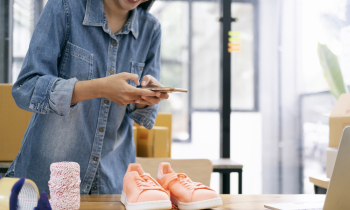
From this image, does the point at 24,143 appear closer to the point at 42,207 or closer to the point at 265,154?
the point at 42,207

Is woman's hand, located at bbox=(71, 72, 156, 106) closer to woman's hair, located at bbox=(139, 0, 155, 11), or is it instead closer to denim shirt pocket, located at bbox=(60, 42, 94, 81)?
denim shirt pocket, located at bbox=(60, 42, 94, 81)

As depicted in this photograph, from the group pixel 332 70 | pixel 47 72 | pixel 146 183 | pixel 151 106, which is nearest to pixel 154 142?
pixel 151 106

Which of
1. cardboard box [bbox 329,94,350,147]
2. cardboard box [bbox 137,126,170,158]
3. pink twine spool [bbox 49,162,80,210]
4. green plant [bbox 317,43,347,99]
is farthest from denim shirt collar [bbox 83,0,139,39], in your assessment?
green plant [bbox 317,43,347,99]

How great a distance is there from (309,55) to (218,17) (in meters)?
0.85

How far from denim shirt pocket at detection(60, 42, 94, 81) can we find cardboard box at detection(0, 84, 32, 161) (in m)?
0.91

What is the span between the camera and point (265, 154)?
2697 millimetres

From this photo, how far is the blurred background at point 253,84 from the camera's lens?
2.60 metres

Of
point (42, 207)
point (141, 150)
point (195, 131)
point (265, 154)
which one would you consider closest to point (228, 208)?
point (42, 207)

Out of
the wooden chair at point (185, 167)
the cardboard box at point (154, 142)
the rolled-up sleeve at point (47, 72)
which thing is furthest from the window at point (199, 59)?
the rolled-up sleeve at point (47, 72)

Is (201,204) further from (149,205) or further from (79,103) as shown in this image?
(79,103)

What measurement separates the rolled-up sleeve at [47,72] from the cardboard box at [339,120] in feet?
3.86

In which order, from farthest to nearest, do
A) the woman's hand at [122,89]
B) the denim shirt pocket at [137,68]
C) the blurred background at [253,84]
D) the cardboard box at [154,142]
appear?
the blurred background at [253,84], the cardboard box at [154,142], the denim shirt pocket at [137,68], the woman's hand at [122,89]

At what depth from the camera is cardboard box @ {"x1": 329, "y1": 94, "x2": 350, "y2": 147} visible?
138 centimetres

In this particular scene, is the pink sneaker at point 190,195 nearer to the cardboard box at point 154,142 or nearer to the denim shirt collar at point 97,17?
the denim shirt collar at point 97,17
